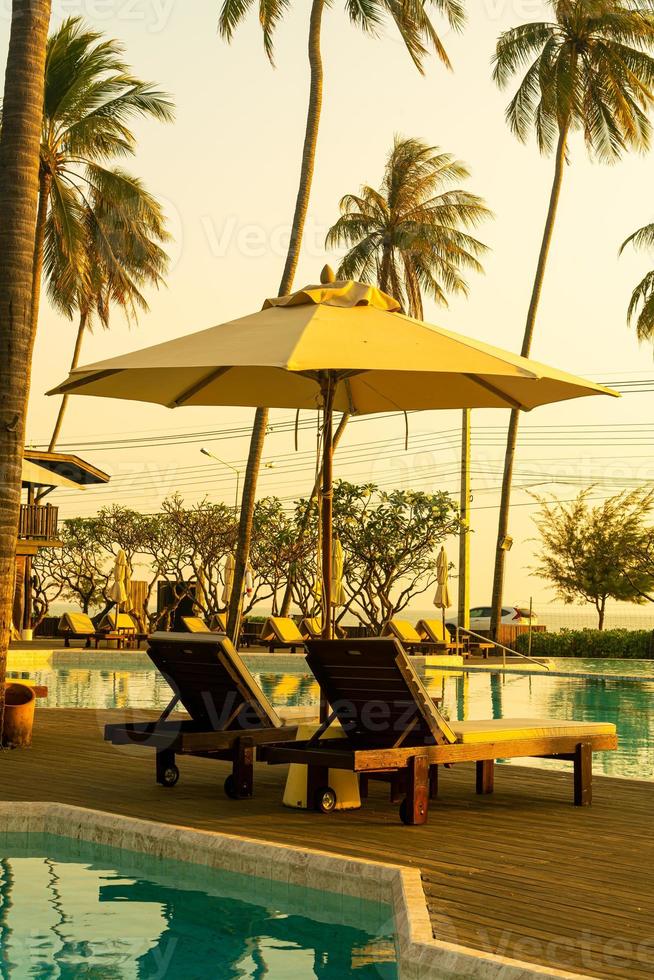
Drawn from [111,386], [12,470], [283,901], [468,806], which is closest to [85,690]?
[12,470]

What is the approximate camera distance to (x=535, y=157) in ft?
102

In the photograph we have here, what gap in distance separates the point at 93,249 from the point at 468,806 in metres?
24.7

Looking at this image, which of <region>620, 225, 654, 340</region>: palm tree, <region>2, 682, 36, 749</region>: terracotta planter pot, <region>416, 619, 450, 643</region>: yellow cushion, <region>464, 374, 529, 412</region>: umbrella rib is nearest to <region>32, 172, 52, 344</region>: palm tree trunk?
<region>416, 619, 450, 643</region>: yellow cushion

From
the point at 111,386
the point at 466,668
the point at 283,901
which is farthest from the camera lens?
the point at 466,668

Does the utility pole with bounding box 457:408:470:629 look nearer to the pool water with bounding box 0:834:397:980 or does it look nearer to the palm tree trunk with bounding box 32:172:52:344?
the palm tree trunk with bounding box 32:172:52:344

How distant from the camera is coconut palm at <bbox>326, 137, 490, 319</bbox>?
3422cm

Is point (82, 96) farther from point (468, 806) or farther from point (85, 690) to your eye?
point (468, 806)

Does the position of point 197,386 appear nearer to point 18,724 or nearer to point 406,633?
point 18,724

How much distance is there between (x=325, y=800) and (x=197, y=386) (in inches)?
132

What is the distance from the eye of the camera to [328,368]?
651 centimetres

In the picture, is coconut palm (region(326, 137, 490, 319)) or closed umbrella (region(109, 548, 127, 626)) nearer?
closed umbrella (region(109, 548, 127, 626))

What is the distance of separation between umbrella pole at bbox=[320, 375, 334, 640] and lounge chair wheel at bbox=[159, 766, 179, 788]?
4.29 ft

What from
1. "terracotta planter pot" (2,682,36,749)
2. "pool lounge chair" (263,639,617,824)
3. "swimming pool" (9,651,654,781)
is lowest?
"swimming pool" (9,651,654,781)

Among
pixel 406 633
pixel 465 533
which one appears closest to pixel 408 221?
pixel 465 533
